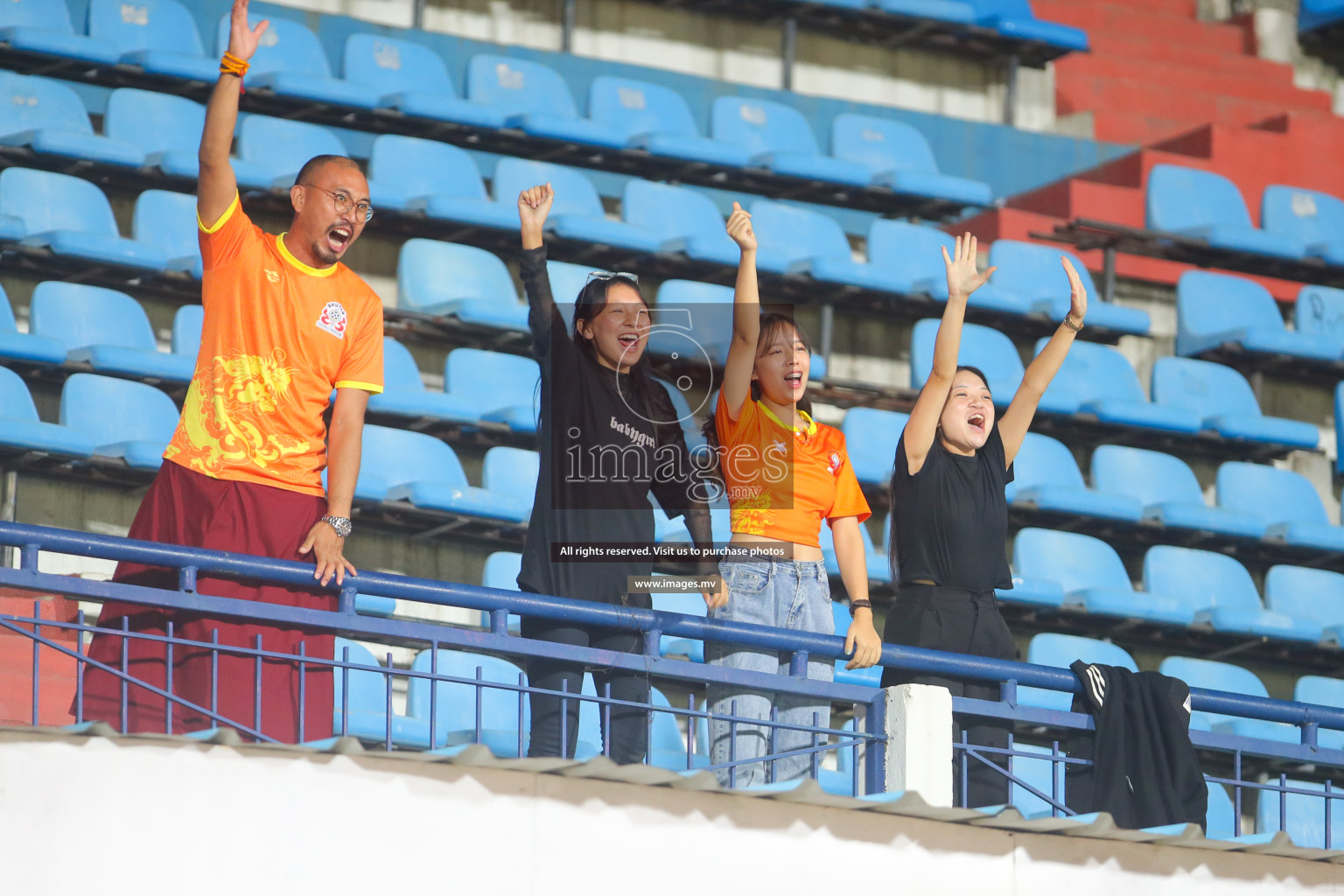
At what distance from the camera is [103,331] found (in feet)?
16.1

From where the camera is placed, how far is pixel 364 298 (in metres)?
3.29

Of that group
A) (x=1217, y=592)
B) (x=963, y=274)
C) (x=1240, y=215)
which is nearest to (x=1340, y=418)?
(x=1240, y=215)

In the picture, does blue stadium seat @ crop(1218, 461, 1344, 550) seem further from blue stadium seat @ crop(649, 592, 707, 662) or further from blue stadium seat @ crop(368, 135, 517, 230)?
blue stadium seat @ crop(368, 135, 517, 230)

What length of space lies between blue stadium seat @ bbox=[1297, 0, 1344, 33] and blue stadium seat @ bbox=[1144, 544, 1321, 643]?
3379mm

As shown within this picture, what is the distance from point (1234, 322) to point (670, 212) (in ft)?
7.39

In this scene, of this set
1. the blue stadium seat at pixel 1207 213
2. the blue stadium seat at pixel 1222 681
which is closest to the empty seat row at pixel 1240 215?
the blue stadium seat at pixel 1207 213

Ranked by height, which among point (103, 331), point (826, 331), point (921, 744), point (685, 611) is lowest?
point (921, 744)

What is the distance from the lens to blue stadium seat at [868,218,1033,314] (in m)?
5.96

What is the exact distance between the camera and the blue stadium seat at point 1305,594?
580cm

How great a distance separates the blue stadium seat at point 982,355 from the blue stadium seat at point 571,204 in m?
0.95

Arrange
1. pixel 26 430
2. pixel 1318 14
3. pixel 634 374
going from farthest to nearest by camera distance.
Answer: pixel 1318 14
pixel 26 430
pixel 634 374

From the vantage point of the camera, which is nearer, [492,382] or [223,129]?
[223,129]

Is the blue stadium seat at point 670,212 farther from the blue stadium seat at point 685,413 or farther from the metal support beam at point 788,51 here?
the blue stadium seat at point 685,413

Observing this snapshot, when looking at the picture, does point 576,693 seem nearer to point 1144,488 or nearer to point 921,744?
point 921,744
